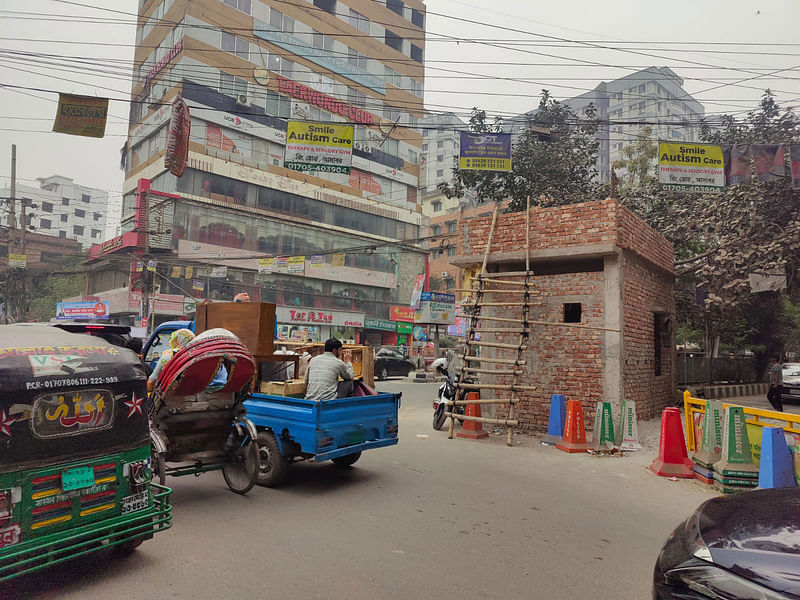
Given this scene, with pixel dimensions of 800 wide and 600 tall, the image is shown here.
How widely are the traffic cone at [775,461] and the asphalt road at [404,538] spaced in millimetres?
847

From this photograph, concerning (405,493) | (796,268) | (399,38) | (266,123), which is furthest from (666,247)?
(399,38)

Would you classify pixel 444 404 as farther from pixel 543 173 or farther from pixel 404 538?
pixel 543 173

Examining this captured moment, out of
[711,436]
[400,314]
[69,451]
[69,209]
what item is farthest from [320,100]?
[69,209]

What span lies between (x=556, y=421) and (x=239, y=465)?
19.0ft

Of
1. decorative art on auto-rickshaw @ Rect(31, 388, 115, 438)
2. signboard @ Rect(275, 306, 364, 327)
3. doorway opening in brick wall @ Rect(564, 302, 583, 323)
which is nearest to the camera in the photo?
decorative art on auto-rickshaw @ Rect(31, 388, 115, 438)

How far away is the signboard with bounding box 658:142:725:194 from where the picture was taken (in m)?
11.7

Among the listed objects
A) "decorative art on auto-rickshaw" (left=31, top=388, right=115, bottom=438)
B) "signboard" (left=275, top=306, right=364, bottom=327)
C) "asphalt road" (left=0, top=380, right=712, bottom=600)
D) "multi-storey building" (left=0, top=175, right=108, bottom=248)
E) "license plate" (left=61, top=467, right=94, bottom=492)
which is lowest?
"asphalt road" (left=0, top=380, right=712, bottom=600)

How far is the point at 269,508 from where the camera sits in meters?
5.28

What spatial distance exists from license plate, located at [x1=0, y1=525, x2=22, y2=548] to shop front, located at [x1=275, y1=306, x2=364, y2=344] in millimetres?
28640

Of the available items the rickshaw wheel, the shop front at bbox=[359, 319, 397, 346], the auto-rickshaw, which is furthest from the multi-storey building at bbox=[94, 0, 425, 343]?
the auto-rickshaw

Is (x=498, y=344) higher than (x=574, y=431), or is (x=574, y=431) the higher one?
(x=498, y=344)

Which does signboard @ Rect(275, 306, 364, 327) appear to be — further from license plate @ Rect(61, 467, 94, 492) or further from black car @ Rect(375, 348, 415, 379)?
license plate @ Rect(61, 467, 94, 492)

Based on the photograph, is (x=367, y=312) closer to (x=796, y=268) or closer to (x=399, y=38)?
(x=399, y=38)

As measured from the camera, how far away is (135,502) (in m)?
3.75
